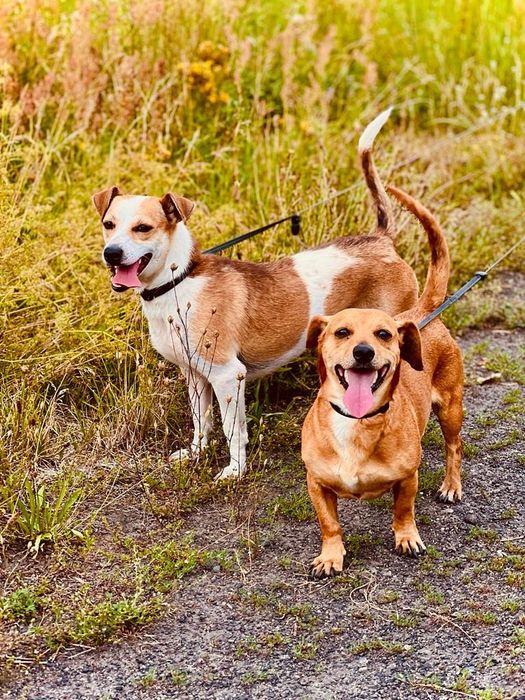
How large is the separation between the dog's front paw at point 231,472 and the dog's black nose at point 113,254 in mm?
1052

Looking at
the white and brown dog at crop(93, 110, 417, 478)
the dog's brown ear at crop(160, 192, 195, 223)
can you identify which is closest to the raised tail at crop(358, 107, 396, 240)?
the white and brown dog at crop(93, 110, 417, 478)

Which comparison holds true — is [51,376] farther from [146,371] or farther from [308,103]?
[308,103]

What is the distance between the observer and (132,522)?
4352 mm

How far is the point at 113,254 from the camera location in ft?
14.2

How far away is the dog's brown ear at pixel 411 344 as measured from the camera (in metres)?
3.85

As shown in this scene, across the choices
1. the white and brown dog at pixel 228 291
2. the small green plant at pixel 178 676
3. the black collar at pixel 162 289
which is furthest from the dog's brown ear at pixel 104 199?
the small green plant at pixel 178 676

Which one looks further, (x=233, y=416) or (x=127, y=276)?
(x=233, y=416)

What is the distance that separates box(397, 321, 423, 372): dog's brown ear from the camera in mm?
3846

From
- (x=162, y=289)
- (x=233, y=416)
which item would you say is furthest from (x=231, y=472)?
(x=162, y=289)

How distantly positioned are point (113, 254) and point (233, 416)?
2.94 ft

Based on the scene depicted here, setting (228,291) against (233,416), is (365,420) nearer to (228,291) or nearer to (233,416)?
(233,416)

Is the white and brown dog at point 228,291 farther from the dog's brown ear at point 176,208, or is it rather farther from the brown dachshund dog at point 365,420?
the brown dachshund dog at point 365,420

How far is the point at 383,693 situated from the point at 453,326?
327 cm

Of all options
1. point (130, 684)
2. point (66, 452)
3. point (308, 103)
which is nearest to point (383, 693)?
point (130, 684)
